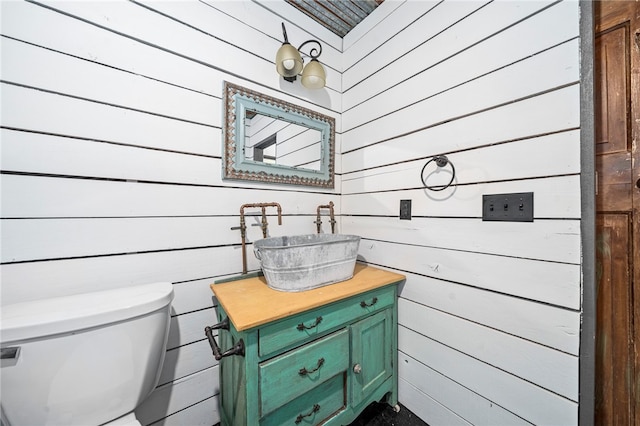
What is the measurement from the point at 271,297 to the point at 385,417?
99cm

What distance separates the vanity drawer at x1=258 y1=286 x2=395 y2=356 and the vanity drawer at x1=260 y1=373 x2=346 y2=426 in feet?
0.82

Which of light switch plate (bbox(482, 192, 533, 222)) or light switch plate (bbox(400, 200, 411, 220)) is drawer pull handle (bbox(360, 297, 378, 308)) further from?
light switch plate (bbox(482, 192, 533, 222))

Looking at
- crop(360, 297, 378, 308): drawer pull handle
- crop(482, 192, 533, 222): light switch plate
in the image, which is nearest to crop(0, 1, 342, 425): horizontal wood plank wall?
crop(360, 297, 378, 308): drawer pull handle

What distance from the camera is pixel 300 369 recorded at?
86 centimetres

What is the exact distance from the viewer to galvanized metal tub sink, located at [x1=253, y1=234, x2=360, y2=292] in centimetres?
97

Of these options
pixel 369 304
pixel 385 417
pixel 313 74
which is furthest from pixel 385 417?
pixel 313 74

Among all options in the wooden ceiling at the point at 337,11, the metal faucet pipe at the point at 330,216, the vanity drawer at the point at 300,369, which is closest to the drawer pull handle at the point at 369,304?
the vanity drawer at the point at 300,369

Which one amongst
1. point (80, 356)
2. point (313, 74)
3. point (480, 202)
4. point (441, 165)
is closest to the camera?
point (80, 356)

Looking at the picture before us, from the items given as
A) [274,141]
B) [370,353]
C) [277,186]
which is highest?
[274,141]

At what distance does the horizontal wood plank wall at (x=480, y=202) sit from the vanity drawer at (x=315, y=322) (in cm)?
31

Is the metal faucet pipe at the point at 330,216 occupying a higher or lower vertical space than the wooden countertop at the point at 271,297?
higher

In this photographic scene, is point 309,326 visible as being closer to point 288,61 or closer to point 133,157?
point 133,157

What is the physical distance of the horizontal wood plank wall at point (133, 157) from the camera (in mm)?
784

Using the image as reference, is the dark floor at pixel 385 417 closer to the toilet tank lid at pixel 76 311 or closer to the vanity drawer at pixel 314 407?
the vanity drawer at pixel 314 407
